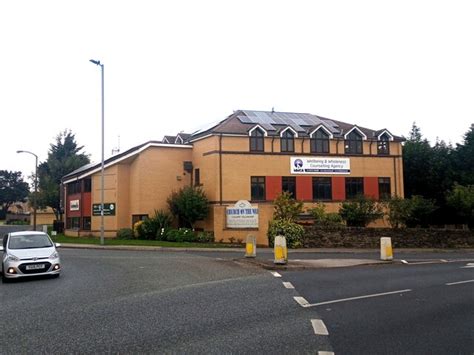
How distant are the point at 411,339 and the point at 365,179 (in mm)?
35548

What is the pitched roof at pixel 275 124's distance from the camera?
39.5 m

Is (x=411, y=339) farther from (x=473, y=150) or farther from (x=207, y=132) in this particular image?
(x=473, y=150)

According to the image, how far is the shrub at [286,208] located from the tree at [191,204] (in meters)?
6.88

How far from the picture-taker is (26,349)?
664cm

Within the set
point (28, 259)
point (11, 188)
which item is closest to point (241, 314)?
point (28, 259)

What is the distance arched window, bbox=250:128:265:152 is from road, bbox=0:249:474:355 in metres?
24.2

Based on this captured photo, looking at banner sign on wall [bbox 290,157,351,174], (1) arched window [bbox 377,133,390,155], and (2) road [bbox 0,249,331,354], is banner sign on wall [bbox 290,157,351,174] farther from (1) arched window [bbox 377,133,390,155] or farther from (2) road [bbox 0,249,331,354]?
(2) road [bbox 0,249,331,354]

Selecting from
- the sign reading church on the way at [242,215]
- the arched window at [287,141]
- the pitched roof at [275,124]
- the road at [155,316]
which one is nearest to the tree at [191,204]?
the sign reading church on the way at [242,215]

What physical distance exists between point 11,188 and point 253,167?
8268 cm

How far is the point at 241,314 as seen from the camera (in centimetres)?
885

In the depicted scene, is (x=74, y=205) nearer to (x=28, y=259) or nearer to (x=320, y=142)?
(x=320, y=142)

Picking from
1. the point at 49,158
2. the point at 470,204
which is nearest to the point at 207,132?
the point at 470,204

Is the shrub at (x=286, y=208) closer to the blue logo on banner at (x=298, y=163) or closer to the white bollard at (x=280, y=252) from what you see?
the blue logo on banner at (x=298, y=163)

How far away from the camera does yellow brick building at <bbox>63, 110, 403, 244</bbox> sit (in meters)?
38.4
